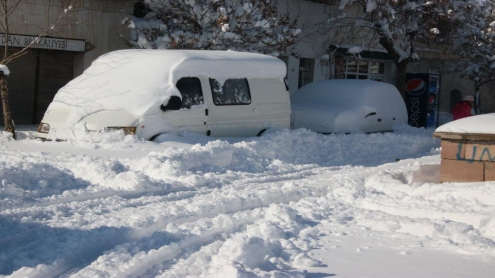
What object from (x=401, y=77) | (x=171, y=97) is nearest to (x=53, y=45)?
(x=171, y=97)

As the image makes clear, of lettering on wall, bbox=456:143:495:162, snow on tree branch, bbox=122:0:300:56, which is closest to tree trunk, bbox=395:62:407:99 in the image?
snow on tree branch, bbox=122:0:300:56

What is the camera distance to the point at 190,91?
13992 mm

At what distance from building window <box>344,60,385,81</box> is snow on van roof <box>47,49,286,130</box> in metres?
14.4

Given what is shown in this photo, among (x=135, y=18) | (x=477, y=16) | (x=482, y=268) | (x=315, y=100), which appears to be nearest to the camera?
(x=482, y=268)

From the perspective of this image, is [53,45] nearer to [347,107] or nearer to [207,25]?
[207,25]

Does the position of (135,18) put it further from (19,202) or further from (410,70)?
(410,70)

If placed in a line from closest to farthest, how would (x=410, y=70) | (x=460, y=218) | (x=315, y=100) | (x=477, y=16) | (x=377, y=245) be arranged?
(x=377, y=245), (x=460, y=218), (x=315, y=100), (x=477, y=16), (x=410, y=70)

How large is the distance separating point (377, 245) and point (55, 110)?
7902 mm

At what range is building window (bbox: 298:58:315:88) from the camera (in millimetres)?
27172

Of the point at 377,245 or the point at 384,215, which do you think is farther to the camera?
the point at 384,215

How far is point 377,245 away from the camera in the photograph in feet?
25.1

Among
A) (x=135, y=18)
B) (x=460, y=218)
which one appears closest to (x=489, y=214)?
(x=460, y=218)

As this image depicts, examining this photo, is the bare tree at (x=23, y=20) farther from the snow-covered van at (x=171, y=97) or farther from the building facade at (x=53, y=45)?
the snow-covered van at (x=171, y=97)

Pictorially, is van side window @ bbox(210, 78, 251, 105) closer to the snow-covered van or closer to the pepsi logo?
the snow-covered van
